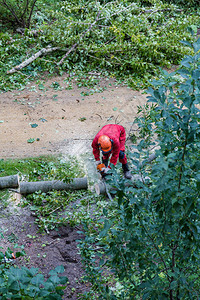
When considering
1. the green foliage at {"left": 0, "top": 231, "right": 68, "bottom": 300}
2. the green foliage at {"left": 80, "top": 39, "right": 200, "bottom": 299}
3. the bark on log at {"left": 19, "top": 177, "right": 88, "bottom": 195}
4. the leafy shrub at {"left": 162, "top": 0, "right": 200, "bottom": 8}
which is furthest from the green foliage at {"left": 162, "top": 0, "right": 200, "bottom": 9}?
the green foliage at {"left": 0, "top": 231, "right": 68, "bottom": 300}

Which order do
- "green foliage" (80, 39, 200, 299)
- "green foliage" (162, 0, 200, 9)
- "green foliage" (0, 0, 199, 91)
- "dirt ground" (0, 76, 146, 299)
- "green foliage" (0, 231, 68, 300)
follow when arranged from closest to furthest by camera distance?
"green foliage" (80, 39, 200, 299) → "green foliage" (0, 231, 68, 300) → "dirt ground" (0, 76, 146, 299) → "green foliage" (0, 0, 199, 91) → "green foliage" (162, 0, 200, 9)

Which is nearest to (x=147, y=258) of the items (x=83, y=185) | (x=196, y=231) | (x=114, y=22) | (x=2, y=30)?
(x=196, y=231)

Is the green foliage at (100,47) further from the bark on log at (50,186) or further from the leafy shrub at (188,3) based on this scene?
the bark on log at (50,186)

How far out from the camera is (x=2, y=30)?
11258 millimetres

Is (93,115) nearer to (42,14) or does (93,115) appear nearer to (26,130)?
(26,130)

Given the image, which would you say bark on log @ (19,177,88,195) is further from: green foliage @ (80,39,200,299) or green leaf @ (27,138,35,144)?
green foliage @ (80,39,200,299)

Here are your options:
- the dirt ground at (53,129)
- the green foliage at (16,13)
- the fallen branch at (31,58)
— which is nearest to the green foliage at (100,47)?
the fallen branch at (31,58)

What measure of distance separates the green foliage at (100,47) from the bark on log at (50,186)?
4.26 meters

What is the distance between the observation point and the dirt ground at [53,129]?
4891mm

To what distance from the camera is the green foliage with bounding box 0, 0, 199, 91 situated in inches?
388

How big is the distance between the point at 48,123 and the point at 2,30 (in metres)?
5.12

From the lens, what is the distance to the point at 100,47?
10.1 metres

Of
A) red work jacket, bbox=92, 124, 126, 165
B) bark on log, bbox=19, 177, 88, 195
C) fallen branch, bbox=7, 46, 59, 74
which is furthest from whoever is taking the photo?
fallen branch, bbox=7, 46, 59, 74

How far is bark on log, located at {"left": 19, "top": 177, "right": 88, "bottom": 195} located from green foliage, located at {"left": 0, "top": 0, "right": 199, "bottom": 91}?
4262 mm
